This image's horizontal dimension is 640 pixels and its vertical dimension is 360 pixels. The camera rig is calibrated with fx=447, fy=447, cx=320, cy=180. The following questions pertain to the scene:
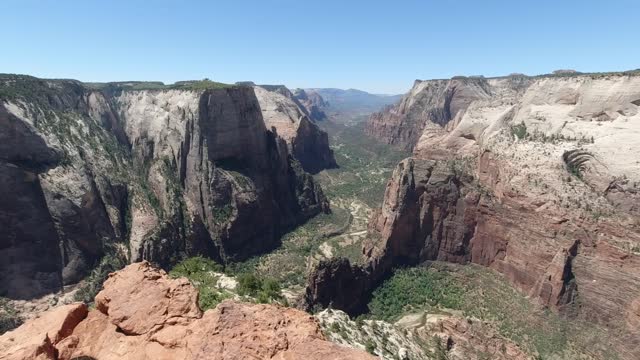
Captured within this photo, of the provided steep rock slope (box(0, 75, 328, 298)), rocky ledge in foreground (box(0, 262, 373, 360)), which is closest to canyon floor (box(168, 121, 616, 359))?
steep rock slope (box(0, 75, 328, 298))

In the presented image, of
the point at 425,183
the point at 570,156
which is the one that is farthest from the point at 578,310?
the point at 425,183

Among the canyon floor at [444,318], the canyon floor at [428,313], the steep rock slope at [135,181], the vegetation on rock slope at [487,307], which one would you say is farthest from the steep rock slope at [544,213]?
the steep rock slope at [135,181]

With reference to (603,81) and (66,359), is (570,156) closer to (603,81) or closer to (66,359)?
(603,81)

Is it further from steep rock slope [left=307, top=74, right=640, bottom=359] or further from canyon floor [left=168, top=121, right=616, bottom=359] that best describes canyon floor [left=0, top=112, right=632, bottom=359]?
steep rock slope [left=307, top=74, right=640, bottom=359]

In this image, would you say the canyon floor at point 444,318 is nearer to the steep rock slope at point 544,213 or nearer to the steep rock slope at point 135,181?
the steep rock slope at point 544,213

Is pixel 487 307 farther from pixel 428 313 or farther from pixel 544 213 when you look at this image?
pixel 544 213

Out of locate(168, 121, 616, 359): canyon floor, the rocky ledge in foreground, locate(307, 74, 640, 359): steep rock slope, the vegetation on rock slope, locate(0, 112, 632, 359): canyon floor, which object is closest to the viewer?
the rocky ledge in foreground
